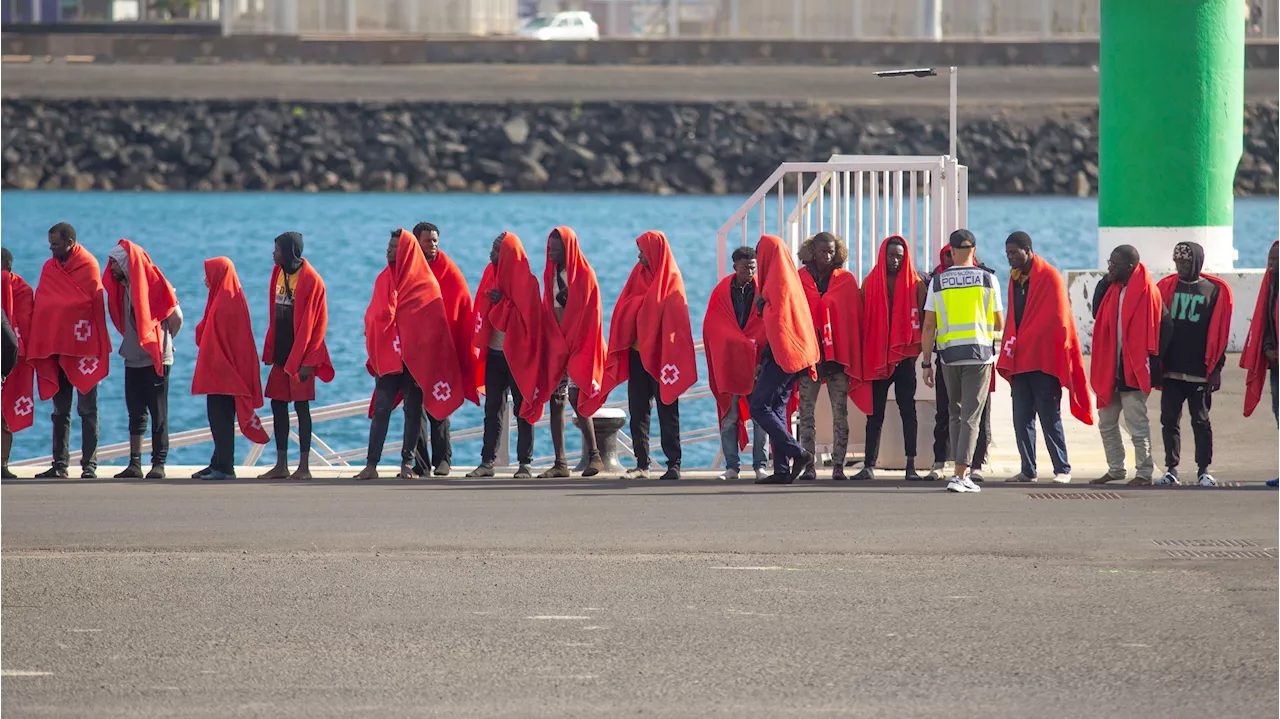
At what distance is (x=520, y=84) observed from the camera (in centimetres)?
7894

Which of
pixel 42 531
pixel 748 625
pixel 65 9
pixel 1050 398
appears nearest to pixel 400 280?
pixel 42 531

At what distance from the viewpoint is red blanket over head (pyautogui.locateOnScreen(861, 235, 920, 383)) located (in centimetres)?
1270

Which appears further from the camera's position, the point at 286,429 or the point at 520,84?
the point at 520,84

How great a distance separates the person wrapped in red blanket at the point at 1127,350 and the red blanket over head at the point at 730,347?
7.03ft

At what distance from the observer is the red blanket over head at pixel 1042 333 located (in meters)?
12.5

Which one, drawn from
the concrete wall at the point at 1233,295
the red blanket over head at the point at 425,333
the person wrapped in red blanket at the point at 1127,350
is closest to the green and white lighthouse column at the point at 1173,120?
the concrete wall at the point at 1233,295

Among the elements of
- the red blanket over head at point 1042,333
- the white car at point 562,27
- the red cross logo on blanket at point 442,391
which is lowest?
the red cross logo on blanket at point 442,391

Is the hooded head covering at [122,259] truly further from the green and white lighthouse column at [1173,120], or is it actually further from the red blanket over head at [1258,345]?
the green and white lighthouse column at [1173,120]

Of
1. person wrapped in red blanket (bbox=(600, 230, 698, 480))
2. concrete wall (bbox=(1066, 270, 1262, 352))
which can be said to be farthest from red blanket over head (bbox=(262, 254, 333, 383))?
concrete wall (bbox=(1066, 270, 1262, 352))

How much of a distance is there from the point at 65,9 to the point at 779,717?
7805 centimetres

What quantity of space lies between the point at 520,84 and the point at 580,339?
66.7m

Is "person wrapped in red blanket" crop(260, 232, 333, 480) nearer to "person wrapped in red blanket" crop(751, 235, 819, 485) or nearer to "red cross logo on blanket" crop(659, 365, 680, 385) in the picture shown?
"red cross logo on blanket" crop(659, 365, 680, 385)

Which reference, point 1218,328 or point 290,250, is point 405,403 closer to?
point 290,250

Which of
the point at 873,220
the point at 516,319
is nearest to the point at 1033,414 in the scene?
the point at 873,220
